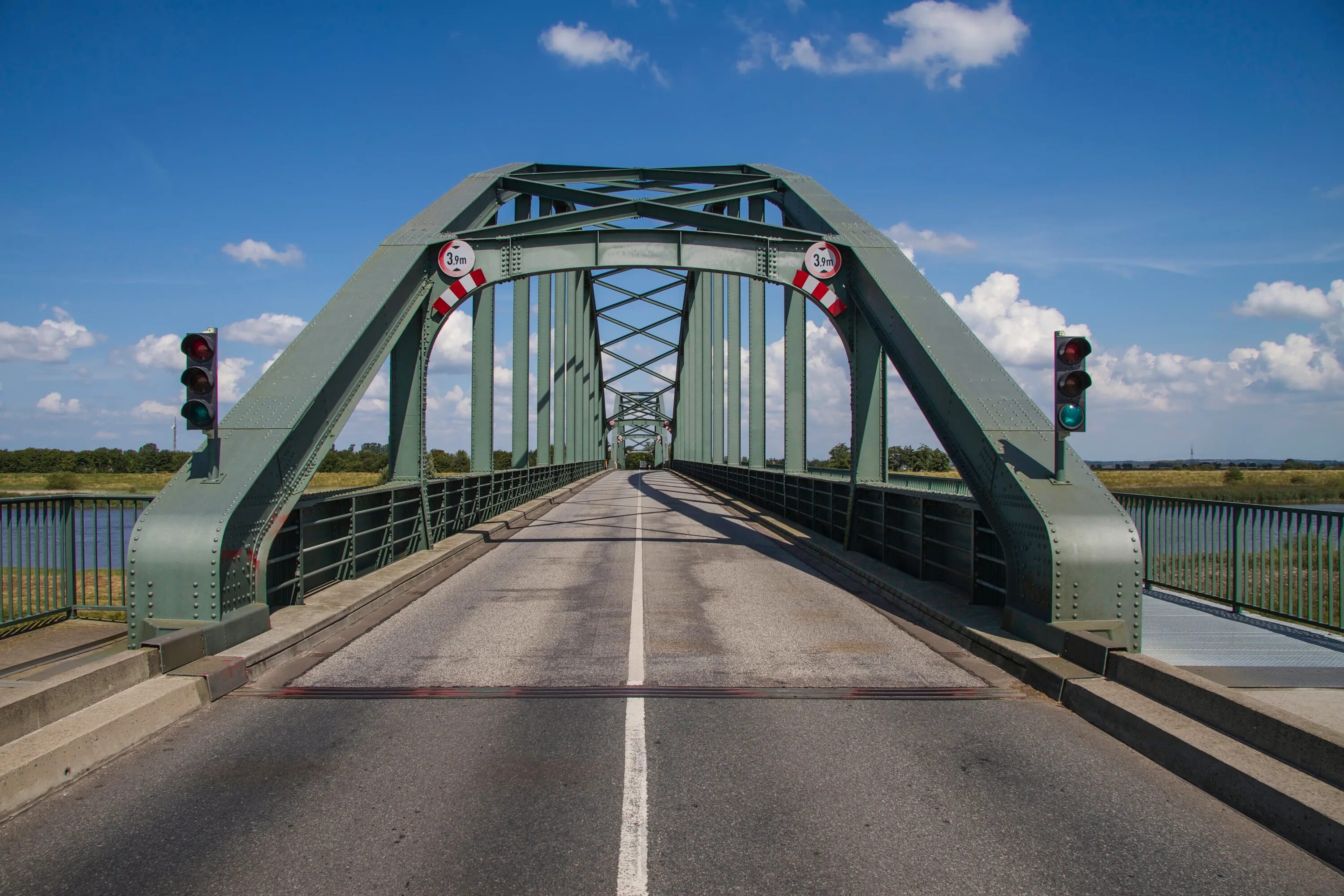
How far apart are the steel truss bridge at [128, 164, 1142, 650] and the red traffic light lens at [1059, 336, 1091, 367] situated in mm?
897

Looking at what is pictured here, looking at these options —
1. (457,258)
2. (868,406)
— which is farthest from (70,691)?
(868,406)

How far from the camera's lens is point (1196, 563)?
8500 millimetres

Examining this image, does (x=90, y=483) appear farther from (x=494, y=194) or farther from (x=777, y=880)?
(x=777, y=880)

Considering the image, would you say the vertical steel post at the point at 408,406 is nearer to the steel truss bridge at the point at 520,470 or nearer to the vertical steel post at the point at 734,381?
the steel truss bridge at the point at 520,470

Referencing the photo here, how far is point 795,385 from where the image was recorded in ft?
63.2

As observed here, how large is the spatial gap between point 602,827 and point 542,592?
21.1 ft

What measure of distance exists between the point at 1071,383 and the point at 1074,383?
0.02 metres

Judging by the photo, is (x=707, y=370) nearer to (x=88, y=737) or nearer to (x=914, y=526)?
(x=914, y=526)

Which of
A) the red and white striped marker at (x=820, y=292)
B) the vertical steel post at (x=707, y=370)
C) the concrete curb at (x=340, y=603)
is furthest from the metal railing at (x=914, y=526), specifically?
the vertical steel post at (x=707, y=370)

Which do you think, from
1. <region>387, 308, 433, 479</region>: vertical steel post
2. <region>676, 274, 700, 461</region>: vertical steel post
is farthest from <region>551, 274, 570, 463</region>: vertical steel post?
<region>387, 308, 433, 479</region>: vertical steel post

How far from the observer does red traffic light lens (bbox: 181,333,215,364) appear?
6.11m

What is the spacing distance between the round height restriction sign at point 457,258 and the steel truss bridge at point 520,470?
103mm

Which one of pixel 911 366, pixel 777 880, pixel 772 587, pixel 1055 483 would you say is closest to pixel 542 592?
pixel 772 587

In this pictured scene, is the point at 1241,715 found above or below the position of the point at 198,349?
below
